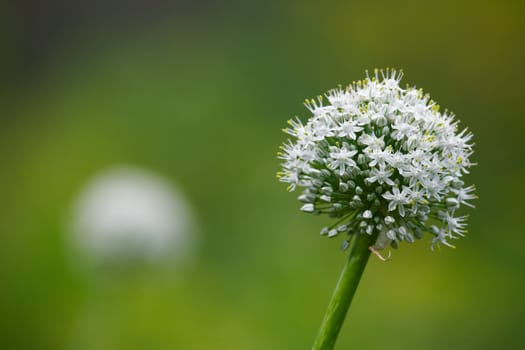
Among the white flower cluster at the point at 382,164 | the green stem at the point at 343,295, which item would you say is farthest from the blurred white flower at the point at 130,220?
the green stem at the point at 343,295

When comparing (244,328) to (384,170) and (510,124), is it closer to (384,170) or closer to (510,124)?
(384,170)

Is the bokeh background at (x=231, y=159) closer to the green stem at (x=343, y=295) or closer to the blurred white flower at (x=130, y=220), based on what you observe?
the blurred white flower at (x=130, y=220)

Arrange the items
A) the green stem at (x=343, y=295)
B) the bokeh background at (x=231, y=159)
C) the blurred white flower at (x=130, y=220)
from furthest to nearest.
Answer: the bokeh background at (x=231, y=159)
the blurred white flower at (x=130, y=220)
the green stem at (x=343, y=295)

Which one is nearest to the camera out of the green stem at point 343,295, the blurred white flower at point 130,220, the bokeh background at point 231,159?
the green stem at point 343,295

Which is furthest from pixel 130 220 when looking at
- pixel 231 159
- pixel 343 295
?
pixel 343 295

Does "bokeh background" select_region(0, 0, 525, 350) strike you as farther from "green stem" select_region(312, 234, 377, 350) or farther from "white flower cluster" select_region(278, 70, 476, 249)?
"green stem" select_region(312, 234, 377, 350)

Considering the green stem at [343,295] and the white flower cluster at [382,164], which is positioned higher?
the white flower cluster at [382,164]

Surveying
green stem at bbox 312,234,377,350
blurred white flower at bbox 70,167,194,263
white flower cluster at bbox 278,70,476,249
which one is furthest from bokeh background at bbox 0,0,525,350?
green stem at bbox 312,234,377,350

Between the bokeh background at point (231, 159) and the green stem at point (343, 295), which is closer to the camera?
the green stem at point (343, 295)
